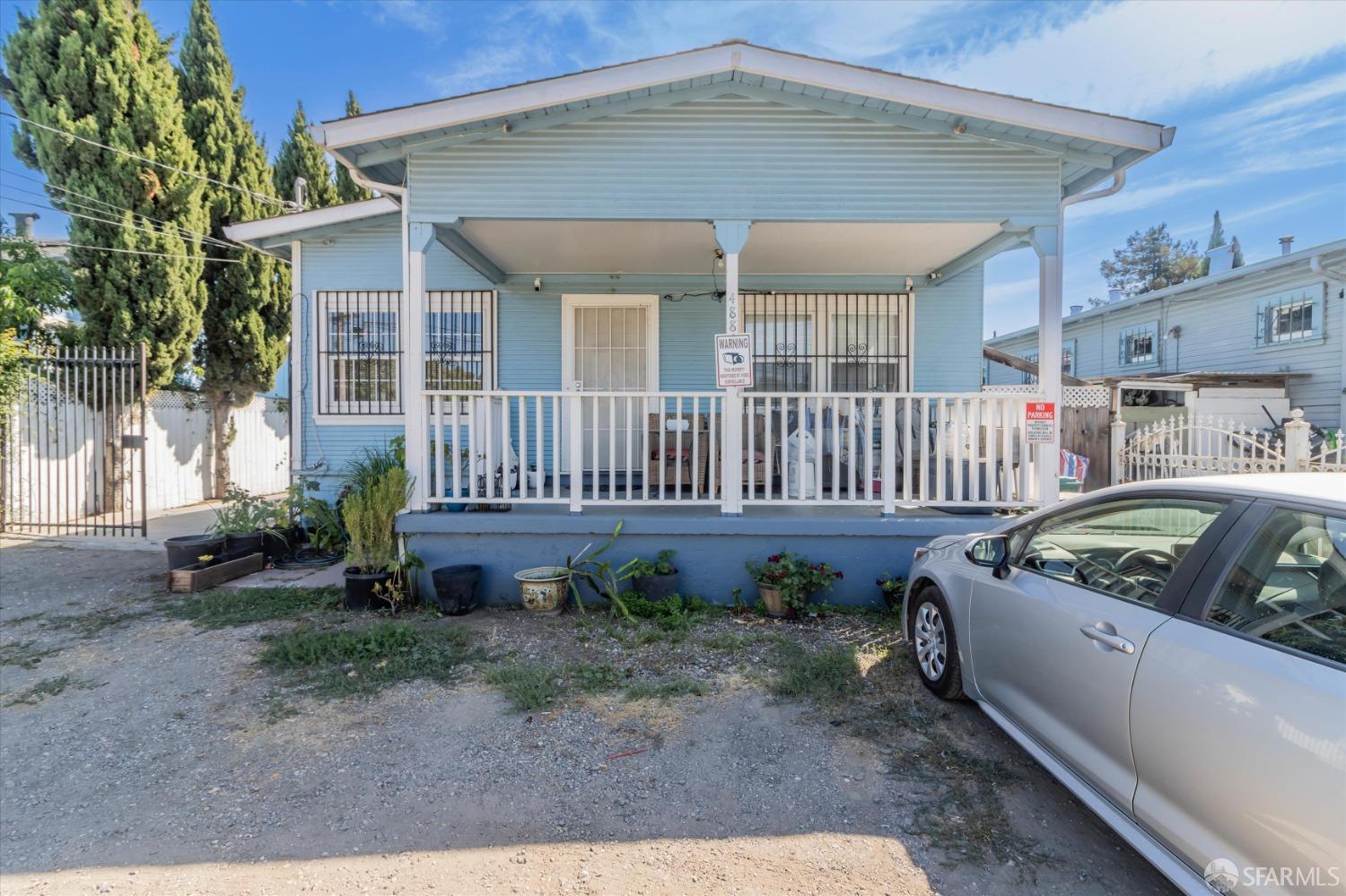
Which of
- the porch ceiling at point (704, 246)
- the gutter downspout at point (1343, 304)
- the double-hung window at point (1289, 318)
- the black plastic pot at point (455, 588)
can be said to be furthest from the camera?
the double-hung window at point (1289, 318)

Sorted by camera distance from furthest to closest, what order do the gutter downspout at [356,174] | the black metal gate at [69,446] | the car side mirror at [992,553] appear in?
the black metal gate at [69,446]
the gutter downspout at [356,174]
the car side mirror at [992,553]

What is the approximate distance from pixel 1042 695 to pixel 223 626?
17.1 feet

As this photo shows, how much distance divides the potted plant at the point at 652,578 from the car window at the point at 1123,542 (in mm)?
2683

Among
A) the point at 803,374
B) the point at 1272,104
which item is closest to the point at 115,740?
the point at 803,374

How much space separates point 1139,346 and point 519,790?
18.7m

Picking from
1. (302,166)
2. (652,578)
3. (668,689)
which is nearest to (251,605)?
(652,578)

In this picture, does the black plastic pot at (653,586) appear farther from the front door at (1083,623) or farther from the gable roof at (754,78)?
the gable roof at (754,78)

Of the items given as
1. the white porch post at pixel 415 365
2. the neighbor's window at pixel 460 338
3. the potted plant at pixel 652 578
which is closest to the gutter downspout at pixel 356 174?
the white porch post at pixel 415 365

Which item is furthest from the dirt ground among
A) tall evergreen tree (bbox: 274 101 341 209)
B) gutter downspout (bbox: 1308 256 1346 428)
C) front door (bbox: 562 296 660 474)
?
gutter downspout (bbox: 1308 256 1346 428)

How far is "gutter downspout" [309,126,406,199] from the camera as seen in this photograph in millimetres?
4668

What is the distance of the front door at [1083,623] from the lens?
6.75 ft

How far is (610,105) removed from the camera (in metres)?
4.97

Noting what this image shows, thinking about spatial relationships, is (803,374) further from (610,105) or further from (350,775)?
(350,775)

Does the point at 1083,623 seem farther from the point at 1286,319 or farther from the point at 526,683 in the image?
the point at 1286,319
